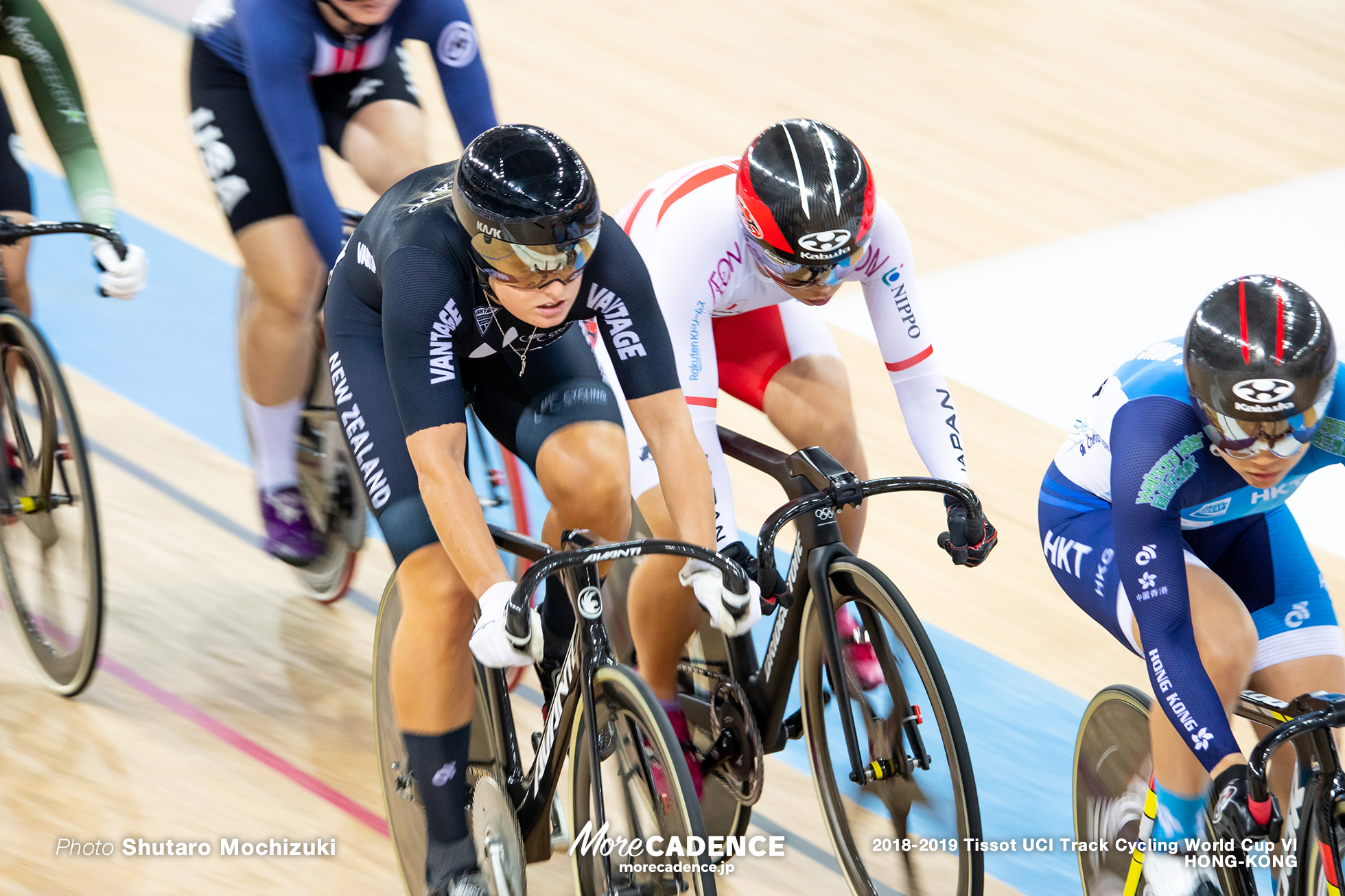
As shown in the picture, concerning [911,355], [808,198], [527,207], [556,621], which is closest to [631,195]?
[911,355]

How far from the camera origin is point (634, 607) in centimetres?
296

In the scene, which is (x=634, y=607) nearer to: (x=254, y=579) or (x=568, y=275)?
(x=568, y=275)

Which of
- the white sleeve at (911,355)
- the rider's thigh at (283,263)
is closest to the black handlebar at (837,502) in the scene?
the white sleeve at (911,355)

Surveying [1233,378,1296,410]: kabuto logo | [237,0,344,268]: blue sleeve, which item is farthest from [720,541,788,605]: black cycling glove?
[237,0,344,268]: blue sleeve

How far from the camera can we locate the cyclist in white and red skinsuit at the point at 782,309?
2666 millimetres

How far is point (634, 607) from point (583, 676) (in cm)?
64

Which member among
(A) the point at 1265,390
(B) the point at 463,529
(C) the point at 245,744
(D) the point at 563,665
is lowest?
(C) the point at 245,744

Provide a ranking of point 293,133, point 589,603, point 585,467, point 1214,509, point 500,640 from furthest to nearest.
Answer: point 293,133 → point 585,467 → point 1214,509 → point 589,603 → point 500,640

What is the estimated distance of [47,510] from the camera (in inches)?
137

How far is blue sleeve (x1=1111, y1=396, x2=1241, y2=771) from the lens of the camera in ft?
7.65

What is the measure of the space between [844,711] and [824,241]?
0.81m

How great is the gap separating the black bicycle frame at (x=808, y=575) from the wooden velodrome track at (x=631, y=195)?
1.52 ft

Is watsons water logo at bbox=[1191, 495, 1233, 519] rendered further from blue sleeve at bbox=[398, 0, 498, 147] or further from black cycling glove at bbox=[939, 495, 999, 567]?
blue sleeve at bbox=[398, 0, 498, 147]

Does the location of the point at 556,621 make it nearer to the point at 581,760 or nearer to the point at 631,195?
the point at 581,760
